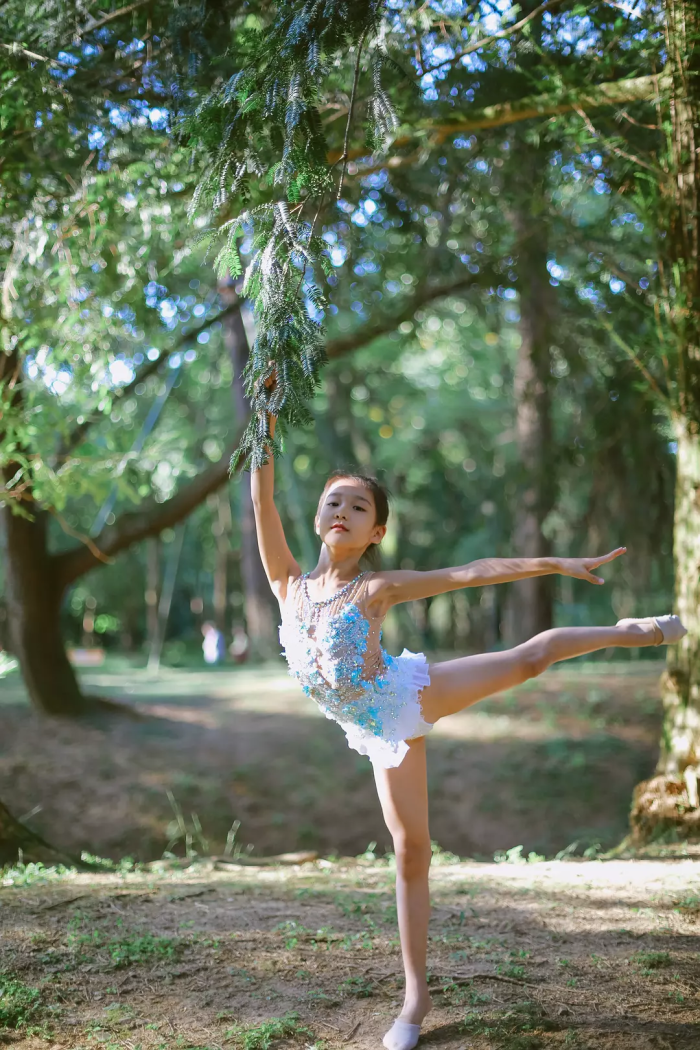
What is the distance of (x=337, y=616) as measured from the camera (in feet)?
10.4

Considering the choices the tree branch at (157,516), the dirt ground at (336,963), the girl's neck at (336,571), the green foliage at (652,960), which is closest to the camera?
the dirt ground at (336,963)

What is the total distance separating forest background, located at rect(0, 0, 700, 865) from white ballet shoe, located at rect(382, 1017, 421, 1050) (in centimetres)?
199

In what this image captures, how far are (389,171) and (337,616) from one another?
17.0ft

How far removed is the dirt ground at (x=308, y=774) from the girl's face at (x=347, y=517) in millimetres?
4992

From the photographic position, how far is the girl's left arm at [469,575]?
10.2 ft

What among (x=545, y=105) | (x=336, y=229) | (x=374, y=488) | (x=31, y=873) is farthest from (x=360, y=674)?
(x=336, y=229)

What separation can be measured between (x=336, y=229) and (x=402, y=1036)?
5.85 m

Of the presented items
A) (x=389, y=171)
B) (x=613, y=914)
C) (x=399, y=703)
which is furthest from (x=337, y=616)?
(x=389, y=171)

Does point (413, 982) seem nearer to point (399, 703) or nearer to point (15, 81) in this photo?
point (399, 703)

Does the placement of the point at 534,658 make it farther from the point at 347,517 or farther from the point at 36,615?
the point at 36,615

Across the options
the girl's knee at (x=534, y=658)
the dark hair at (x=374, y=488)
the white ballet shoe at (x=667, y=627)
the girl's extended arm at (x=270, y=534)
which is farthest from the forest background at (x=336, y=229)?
the white ballet shoe at (x=667, y=627)

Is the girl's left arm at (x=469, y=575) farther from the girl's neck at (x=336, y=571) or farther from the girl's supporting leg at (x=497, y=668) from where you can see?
the girl's supporting leg at (x=497, y=668)

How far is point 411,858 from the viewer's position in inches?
122

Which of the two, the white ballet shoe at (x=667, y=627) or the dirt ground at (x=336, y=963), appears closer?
the dirt ground at (x=336, y=963)
